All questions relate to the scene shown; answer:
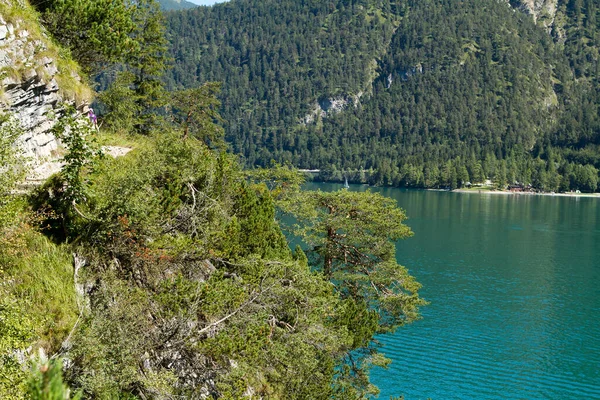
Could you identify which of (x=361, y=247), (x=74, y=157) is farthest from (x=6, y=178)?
(x=361, y=247)

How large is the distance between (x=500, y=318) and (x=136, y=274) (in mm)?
38526

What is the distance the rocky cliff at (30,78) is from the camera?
14789 millimetres

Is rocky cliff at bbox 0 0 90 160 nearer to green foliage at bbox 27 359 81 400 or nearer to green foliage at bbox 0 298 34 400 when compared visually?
green foliage at bbox 0 298 34 400

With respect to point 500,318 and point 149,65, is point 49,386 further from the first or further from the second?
point 500,318

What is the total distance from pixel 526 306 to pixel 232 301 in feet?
136

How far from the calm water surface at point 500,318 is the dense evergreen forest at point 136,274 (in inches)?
539

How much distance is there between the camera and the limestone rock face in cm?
1470

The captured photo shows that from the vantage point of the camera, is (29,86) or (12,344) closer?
(12,344)

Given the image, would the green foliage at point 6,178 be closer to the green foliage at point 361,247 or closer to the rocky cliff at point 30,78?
the rocky cliff at point 30,78

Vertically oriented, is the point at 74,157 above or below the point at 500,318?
above

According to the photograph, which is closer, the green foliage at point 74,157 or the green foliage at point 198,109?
the green foliage at point 74,157

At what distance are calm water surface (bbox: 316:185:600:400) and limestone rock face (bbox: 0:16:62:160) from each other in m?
24.2

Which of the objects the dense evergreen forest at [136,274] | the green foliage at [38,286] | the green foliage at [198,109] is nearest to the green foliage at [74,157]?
A: the dense evergreen forest at [136,274]

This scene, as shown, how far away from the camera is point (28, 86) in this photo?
1529 cm
